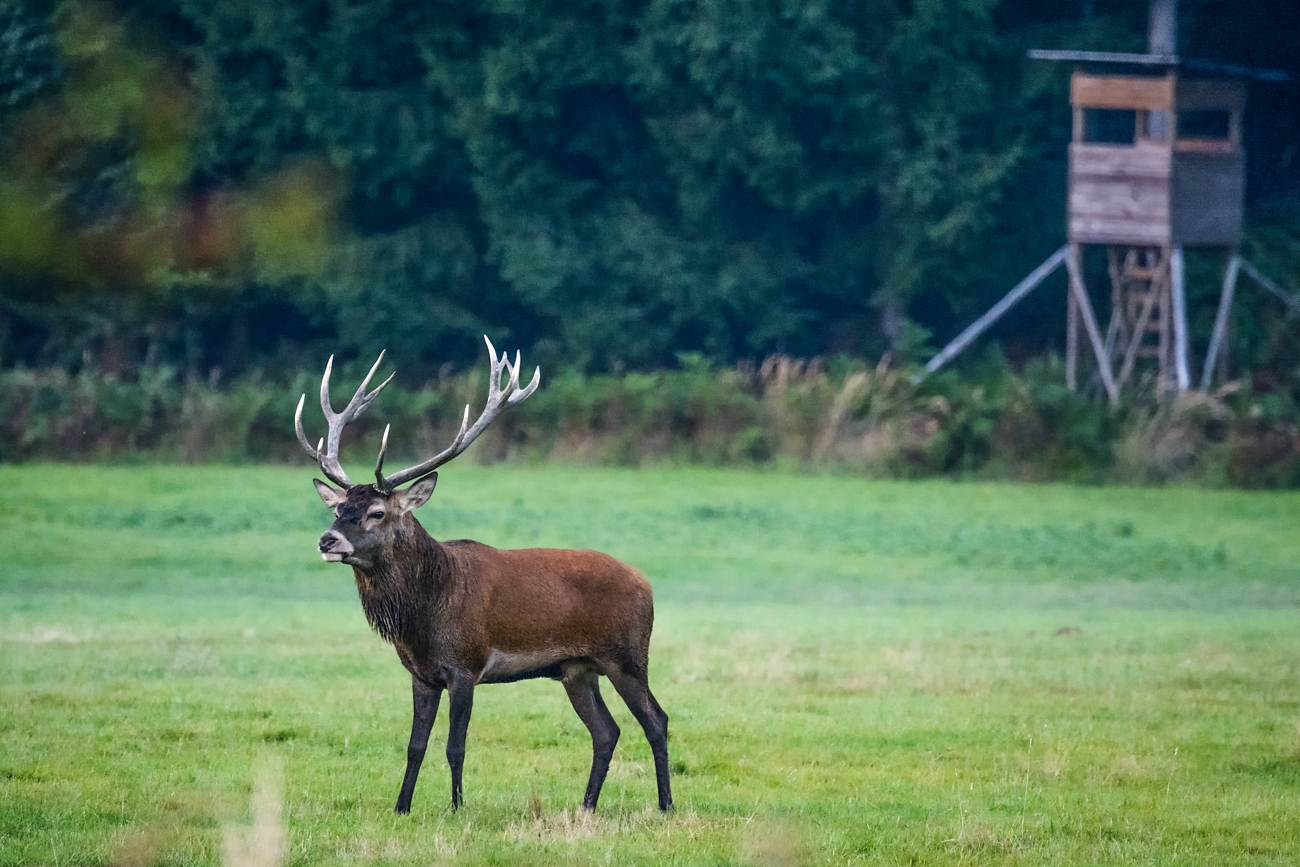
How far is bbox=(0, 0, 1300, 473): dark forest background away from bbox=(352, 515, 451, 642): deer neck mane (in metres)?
19.9

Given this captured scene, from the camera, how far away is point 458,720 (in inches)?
358

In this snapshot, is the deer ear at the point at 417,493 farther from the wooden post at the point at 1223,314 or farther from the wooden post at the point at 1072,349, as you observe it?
the wooden post at the point at 1223,314

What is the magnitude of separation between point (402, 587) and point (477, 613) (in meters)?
0.37

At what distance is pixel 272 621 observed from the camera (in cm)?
1661

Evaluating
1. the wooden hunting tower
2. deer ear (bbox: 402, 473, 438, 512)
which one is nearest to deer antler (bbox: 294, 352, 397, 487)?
deer ear (bbox: 402, 473, 438, 512)

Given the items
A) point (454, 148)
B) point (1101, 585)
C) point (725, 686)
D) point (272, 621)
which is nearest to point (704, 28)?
point (454, 148)

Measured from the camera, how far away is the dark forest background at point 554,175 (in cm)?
2994

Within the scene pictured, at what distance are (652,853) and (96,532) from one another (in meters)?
14.5

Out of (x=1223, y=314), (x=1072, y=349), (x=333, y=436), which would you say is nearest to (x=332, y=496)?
(x=333, y=436)

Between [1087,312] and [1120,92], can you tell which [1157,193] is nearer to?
[1120,92]

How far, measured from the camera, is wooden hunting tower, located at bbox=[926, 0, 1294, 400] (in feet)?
92.1

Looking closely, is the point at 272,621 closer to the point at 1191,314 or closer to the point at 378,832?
the point at 378,832

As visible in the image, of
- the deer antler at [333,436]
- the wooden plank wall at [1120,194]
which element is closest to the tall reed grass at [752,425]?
the wooden plank wall at [1120,194]

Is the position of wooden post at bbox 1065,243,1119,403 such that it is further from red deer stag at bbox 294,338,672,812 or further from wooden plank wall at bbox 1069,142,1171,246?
red deer stag at bbox 294,338,672,812
